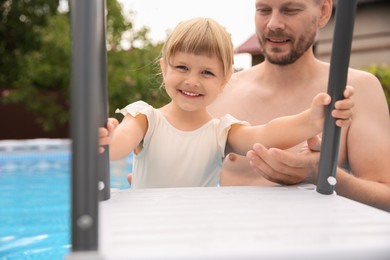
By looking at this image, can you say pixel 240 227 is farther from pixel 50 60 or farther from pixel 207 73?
pixel 50 60

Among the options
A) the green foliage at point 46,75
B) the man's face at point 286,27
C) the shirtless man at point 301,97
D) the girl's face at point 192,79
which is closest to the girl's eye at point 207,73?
the girl's face at point 192,79

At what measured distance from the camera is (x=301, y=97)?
2.70 meters

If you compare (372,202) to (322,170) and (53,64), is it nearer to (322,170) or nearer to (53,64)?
(322,170)

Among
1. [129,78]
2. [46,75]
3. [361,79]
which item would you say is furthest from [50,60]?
[361,79]

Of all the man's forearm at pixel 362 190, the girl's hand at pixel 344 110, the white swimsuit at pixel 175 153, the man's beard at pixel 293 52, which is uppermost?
the man's beard at pixel 293 52

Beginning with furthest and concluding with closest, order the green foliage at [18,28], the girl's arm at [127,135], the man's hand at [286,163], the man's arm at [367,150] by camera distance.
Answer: the green foliage at [18,28], the man's arm at [367,150], the girl's arm at [127,135], the man's hand at [286,163]

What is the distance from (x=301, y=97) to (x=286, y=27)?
1.30 feet

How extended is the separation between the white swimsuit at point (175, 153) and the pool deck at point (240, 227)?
0.75 meters

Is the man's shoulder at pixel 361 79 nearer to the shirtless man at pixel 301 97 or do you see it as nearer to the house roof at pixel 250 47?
the shirtless man at pixel 301 97

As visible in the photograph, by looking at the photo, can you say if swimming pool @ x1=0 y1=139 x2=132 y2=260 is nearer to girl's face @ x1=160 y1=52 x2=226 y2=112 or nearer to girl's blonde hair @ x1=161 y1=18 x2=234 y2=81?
girl's face @ x1=160 y1=52 x2=226 y2=112

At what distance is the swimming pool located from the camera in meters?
4.38

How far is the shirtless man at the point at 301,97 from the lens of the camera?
7.82ft

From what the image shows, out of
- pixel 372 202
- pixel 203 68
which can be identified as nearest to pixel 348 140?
pixel 372 202

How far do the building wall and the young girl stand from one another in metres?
9.96
